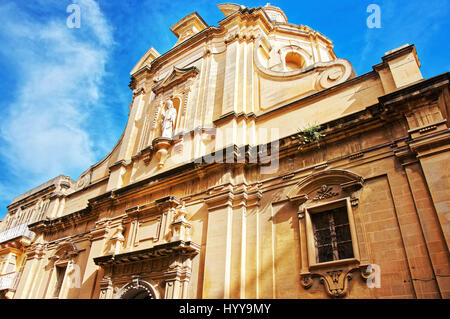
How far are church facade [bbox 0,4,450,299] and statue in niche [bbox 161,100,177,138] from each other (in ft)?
0.19

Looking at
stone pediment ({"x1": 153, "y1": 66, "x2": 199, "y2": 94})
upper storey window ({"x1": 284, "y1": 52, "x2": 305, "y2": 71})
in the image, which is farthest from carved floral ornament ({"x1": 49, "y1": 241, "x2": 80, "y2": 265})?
upper storey window ({"x1": 284, "y1": 52, "x2": 305, "y2": 71})

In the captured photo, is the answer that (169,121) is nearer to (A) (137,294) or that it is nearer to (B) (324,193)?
(A) (137,294)

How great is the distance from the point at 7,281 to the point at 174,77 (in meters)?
13.0

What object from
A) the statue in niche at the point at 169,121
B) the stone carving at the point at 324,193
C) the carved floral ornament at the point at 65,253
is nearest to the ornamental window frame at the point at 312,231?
the stone carving at the point at 324,193

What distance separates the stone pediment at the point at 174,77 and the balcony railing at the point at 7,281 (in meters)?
11.6

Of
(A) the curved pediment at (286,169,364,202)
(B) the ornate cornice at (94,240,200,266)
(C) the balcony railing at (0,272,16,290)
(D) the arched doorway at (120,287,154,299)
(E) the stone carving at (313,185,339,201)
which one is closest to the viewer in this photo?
(A) the curved pediment at (286,169,364,202)

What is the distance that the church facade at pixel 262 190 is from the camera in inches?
292

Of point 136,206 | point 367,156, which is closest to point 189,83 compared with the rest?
point 136,206

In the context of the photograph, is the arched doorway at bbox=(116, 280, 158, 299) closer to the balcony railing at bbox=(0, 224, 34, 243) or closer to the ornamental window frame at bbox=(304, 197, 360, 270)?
the ornamental window frame at bbox=(304, 197, 360, 270)

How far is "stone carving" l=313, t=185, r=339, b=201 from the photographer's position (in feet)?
28.4

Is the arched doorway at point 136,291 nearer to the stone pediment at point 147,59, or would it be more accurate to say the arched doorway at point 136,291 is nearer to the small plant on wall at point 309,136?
the small plant on wall at point 309,136

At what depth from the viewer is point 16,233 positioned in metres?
20.3
